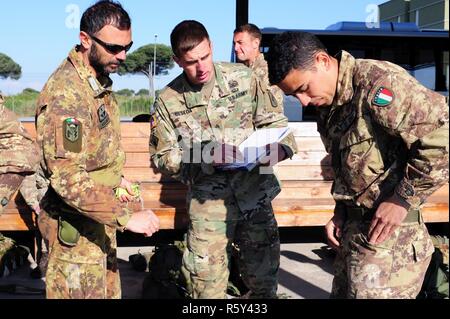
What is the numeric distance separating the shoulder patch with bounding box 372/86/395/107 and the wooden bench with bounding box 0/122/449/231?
239 centimetres

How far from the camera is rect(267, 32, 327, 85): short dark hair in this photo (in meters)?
1.98

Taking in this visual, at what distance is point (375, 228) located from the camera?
2.03 m

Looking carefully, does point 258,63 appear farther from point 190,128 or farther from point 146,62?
point 146,62

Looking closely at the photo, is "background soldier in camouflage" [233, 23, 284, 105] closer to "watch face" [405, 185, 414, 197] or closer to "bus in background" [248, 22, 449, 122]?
"watch face" [405, 185, 414, 197]

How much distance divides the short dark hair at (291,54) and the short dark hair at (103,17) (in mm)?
704

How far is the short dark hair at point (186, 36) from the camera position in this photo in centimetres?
267

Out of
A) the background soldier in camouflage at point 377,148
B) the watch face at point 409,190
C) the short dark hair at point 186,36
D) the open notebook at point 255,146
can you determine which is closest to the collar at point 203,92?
the short dark hair at point 186,36

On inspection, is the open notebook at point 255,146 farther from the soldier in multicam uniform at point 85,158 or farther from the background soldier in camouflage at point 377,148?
the soldier in multicam uniform at point 85,158

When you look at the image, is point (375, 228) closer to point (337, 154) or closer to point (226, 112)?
point (337, 154)

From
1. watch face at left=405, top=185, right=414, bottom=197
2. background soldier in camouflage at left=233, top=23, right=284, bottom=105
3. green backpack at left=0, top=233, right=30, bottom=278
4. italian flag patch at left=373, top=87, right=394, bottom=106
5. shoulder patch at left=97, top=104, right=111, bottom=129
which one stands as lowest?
green backpack at left=0, top=233, right=30, bottom=278

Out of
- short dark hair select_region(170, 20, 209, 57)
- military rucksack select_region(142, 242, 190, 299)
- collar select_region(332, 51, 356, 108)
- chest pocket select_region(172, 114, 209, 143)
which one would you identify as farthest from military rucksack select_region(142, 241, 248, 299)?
collar select_region(332, 51, 356, 108)
